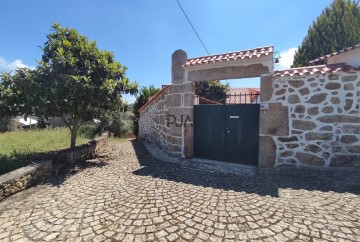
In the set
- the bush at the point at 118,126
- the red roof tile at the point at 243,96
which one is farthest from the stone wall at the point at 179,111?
the bush at the point at 118,126

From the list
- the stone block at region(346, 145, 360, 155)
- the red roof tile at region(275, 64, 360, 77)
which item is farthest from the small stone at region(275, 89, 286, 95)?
the stone block at region(346, 145, 360, 155)

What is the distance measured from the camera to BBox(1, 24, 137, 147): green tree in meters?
5.86

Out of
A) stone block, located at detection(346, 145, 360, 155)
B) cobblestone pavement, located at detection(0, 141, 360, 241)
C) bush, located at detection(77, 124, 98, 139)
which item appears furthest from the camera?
bush, located at detection(77, 124, 98, 139)

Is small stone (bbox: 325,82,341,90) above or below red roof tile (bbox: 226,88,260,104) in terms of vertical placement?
below

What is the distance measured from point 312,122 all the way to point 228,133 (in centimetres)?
232

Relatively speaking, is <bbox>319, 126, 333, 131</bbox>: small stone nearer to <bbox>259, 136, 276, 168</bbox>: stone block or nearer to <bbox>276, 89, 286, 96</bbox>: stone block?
<bbox>259, 136, 276, 168</bbox>: stone block

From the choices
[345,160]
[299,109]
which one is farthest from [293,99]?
[345,160]

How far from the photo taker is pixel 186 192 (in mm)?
4301

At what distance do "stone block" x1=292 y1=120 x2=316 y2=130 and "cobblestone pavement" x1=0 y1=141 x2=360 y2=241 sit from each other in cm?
123

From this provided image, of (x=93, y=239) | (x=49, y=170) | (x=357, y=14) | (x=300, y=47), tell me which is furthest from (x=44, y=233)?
(x=357, y=14)

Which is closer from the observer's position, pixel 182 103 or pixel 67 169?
pixel 67 169

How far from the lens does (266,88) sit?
19.1ft

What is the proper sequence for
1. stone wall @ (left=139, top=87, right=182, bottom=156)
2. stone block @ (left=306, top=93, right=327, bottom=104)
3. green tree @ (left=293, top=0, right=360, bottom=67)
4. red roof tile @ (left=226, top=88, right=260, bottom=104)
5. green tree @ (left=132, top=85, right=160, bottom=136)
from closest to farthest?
stone block @ (left=306, top=93, right=327, bottom=104)
stone wall @ (left=139, top=87, right=182, bottom=156)
red roof tile @ (left=226, top=88, right=260, bottom=104)
green tree @ (left=293, top=0, right=360, bottom=67)
green tree @ (left=132, top=85, right=160, bottom=136)

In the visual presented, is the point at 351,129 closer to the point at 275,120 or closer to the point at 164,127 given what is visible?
the point at 275,120
